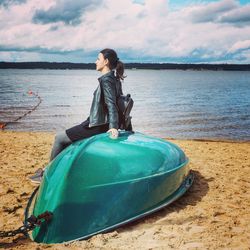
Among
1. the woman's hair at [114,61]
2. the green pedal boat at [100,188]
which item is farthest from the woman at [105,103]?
the green pedal boat at [100,188]

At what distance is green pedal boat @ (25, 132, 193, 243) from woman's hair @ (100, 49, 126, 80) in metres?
0.91

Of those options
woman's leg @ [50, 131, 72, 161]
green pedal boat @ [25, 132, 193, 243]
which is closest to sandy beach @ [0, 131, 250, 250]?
green pedal boat @ [25, 132, 193, 243]

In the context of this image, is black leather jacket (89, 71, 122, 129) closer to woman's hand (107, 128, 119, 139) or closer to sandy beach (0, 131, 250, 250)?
woman's hand (107, 128, 119, 139)

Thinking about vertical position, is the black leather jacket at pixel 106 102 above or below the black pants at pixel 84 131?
above

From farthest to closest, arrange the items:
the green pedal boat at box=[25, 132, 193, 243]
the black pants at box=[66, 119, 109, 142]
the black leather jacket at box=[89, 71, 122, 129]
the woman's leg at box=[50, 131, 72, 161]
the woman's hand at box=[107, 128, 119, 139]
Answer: the woman's leg at box=[50, 131, 72, 161], the black pants at box=[66, 119, 109, 142], the black leather jacket at box=[89, 71, 122, 129], the woman's hand at box=[107, 128, 119, 139], the green pedal boat at box=[25, 132, 193, 243]

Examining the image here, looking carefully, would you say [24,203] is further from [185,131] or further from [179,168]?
[185,131]

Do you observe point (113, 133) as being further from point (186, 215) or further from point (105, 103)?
point (186, 215)

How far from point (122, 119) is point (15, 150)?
5.23 m

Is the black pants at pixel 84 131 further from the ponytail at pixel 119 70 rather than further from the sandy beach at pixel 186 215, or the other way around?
the sandy beach at pixel 186 215

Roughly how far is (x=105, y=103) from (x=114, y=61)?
0.59m

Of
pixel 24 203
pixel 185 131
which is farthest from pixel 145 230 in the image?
pixel 185 131

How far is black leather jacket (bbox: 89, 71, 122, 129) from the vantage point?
4461 mm

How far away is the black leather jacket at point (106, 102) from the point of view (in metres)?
4.46

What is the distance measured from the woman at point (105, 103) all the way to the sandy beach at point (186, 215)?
1.27 meters
